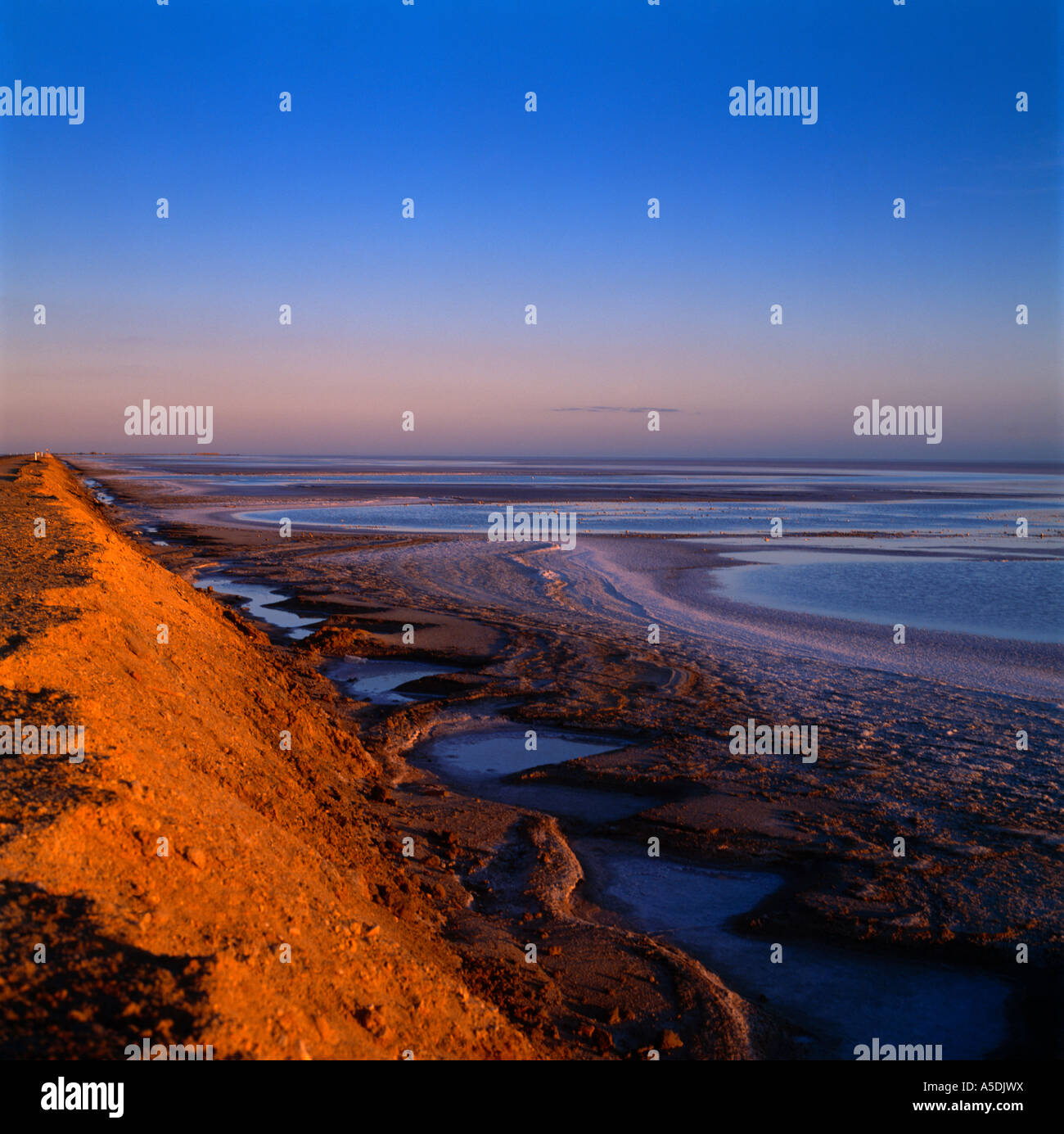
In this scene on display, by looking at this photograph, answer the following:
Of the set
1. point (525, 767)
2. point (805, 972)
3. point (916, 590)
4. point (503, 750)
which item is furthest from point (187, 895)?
point (916, 590)

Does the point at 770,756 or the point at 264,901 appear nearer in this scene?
the point at 264,901

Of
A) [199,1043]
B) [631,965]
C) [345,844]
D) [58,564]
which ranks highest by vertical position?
[58,564]

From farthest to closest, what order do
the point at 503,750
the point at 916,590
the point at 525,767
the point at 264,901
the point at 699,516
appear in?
the point at 699,516 < the point at 916,590 < the point at 503,750 < the point at 525,767 < the point at 264,901

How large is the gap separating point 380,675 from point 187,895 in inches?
369

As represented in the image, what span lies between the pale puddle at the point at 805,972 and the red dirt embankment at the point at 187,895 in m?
1.79

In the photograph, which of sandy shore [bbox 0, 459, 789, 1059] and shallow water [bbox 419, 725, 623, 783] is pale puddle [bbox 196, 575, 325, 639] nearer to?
shallow water [bbox 419, 725, 623, 783]

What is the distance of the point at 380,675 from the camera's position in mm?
13469

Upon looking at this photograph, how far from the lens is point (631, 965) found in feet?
18.7

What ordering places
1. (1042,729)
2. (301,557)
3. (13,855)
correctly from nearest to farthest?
(13,855)
(1042,729)
(301,557)

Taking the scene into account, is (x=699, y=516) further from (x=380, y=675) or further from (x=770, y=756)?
(x=770, y=756)

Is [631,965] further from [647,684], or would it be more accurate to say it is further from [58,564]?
[58,564]

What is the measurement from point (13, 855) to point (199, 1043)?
1566 millimetres
